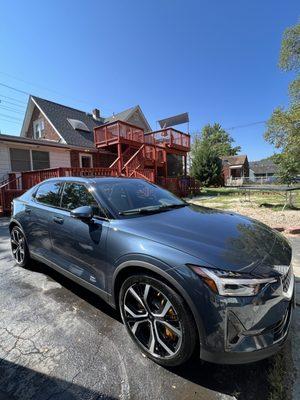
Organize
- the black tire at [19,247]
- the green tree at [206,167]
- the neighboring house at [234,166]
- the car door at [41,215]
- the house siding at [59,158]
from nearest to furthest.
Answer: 1. the car door at [41,215]
2. the black tire at [19,247]
3. the house siding at [59,158]
4. the green tree at [206,167]
5. the neighboring house at [234,166]

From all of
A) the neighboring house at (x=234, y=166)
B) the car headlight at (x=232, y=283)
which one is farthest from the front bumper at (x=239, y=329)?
the neighboring house at (x=234, y=166)

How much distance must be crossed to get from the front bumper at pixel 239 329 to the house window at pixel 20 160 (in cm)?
1321

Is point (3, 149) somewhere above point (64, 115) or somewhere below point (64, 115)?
below

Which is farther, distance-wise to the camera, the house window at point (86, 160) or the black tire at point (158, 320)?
the house window at point (86, 160)

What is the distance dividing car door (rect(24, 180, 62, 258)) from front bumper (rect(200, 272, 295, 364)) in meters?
2.37

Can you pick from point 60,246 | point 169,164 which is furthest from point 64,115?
point 60,246

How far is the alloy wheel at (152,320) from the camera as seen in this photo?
6.38ft

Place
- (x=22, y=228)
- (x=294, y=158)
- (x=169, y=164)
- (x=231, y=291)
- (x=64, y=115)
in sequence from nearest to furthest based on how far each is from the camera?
1. (x=231, y=291)
2. (x=22, y=228)
3. (x=294, y=158)
4. (x=64, y=115)
5. (x=169, y=164)

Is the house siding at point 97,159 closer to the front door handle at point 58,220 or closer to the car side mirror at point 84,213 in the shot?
the front door handle at point 58,220

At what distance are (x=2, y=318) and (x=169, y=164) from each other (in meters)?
21.4

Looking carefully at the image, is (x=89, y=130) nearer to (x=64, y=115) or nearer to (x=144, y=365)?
(x=64, y=115)

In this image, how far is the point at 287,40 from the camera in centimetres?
2047

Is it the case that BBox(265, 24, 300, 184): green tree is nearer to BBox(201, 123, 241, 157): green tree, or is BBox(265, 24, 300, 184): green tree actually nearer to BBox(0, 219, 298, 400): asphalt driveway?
BBox(0, 219, 298, 400): asphalt driveway

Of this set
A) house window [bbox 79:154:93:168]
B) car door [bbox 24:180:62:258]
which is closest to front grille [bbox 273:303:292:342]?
car door [bbox 24:180:62:258]
